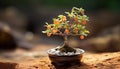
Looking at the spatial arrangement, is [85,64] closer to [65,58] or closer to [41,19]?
[65,58]

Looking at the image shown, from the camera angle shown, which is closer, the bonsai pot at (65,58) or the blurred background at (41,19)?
the bonsai pot at (65,58)

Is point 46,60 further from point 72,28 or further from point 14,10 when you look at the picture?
point 14,10

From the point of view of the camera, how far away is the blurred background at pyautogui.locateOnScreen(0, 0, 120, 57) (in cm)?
1121

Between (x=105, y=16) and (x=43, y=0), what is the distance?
312 centimetres

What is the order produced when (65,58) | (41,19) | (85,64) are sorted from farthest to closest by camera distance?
(41,19)
(85,64)
(65,58)

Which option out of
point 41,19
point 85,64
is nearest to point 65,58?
point 85,64

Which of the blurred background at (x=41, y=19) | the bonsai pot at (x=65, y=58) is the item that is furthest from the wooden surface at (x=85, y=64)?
the blurred background at (x=41, y=19)

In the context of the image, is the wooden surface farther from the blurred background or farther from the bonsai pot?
the blurred background

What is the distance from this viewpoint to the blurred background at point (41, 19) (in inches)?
441

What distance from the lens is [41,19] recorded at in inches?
538

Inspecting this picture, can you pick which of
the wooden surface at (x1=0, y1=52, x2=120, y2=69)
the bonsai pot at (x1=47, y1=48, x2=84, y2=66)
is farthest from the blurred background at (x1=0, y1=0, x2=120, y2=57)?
the bonsai pot at (x1=47, y1=48, x2=84, y2=66)

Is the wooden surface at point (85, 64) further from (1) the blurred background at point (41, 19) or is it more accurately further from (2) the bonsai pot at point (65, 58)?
(1) the blurred background at point (41, 19)

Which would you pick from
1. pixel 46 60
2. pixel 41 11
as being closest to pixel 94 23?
pixel 41 11

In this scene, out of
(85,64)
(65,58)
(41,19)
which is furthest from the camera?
(41,19)
